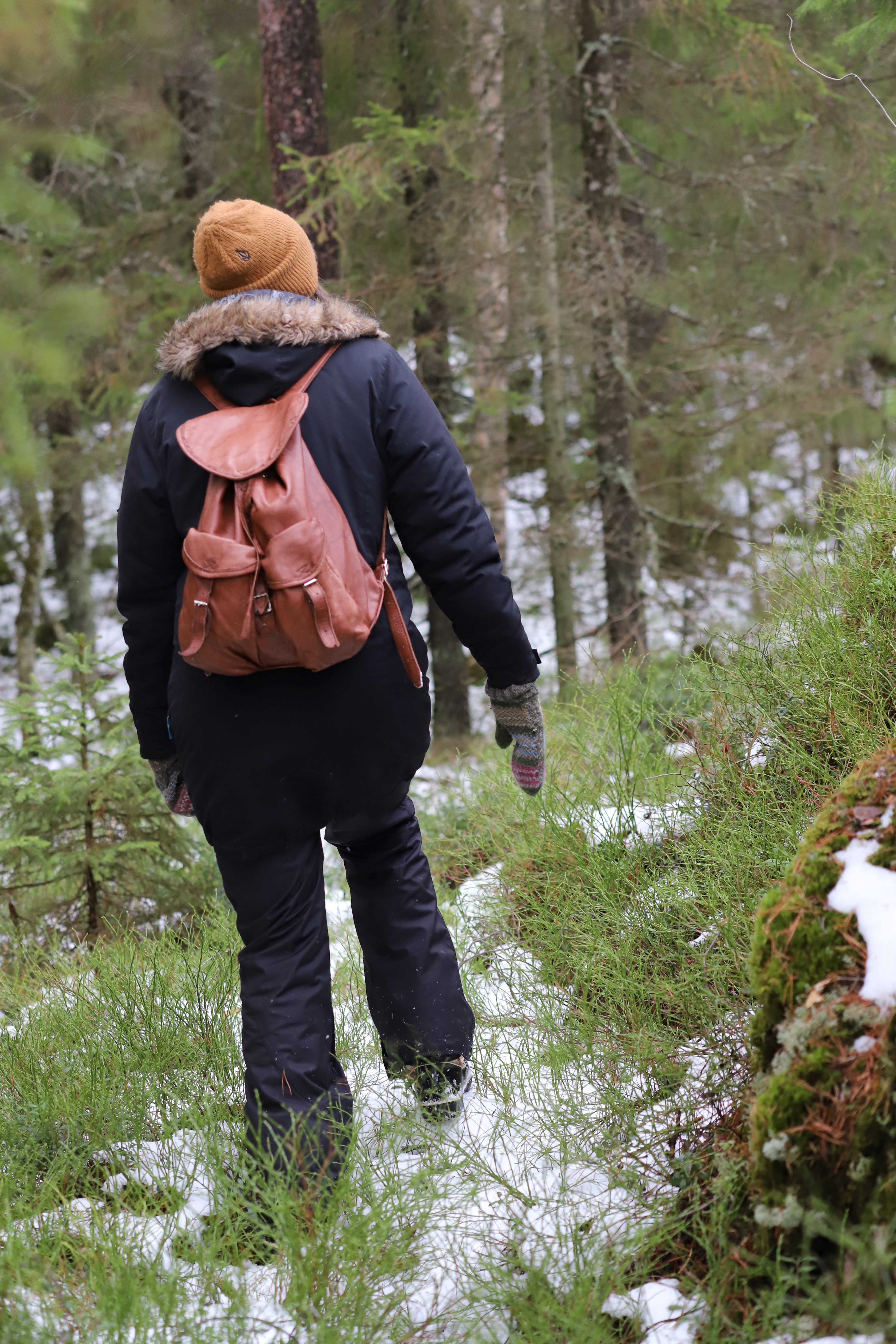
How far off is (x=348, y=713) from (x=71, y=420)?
35.6 feet

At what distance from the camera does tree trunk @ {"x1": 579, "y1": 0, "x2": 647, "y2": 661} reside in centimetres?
749

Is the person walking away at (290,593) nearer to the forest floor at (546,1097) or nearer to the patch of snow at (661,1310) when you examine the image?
the forest floor at (546,1097)

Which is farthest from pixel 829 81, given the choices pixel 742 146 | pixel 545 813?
pixel 545 813

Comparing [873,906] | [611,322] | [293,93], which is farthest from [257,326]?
[611,322]

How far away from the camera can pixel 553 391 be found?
326 inches

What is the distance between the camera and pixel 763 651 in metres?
3.05

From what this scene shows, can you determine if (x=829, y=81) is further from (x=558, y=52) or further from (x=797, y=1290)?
(x=797, y=1290)

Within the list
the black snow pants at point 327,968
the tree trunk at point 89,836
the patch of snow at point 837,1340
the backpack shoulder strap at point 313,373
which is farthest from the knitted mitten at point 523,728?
the tree trunk at point 89,836

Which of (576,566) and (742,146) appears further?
(576,566)

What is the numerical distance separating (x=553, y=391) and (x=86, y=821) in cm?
583

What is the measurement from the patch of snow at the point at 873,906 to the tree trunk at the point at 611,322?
5.43 m

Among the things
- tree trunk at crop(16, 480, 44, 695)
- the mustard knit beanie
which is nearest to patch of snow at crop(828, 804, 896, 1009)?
the mustard knit beanie

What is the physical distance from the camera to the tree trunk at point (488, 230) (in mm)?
7074

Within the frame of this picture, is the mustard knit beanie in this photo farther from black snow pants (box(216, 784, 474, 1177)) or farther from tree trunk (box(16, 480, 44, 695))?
tree trunk (box(16, 480, 44, 695))
